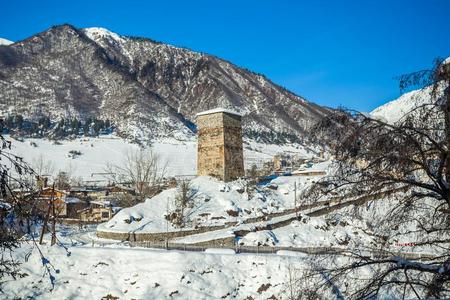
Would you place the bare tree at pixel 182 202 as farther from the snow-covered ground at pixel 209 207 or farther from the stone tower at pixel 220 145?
the stone tower at pixel 220 145

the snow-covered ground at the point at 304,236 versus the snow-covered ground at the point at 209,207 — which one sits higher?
the snow-covered ground at the point at 209,207

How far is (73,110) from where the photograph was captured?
164 metres

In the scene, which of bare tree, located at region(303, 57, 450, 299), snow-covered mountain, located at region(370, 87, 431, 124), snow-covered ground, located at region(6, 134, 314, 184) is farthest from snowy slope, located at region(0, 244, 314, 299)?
snow-covered ground, located at region(6, 134, 314, 184)

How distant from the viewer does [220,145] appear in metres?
45.5

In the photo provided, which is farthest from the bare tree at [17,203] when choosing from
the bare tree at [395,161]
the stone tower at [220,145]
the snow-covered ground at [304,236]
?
the stone tower at [220,145]

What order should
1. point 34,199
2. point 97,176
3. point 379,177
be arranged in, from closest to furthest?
point 34,199
point 379,177
point 97,176

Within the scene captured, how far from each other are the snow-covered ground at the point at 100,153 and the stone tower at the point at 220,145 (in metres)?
32.1

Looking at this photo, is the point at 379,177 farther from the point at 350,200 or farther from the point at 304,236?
the point at 304,236

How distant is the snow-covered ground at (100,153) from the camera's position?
3324 inches

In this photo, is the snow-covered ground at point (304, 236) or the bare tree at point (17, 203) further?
the snow-covered ground at point (304, 236)

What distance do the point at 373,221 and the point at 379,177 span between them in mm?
1127

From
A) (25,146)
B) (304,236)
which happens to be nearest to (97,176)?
(25,146)

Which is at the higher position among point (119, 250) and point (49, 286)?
point (119, 250)

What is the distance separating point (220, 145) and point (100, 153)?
6091 cm
